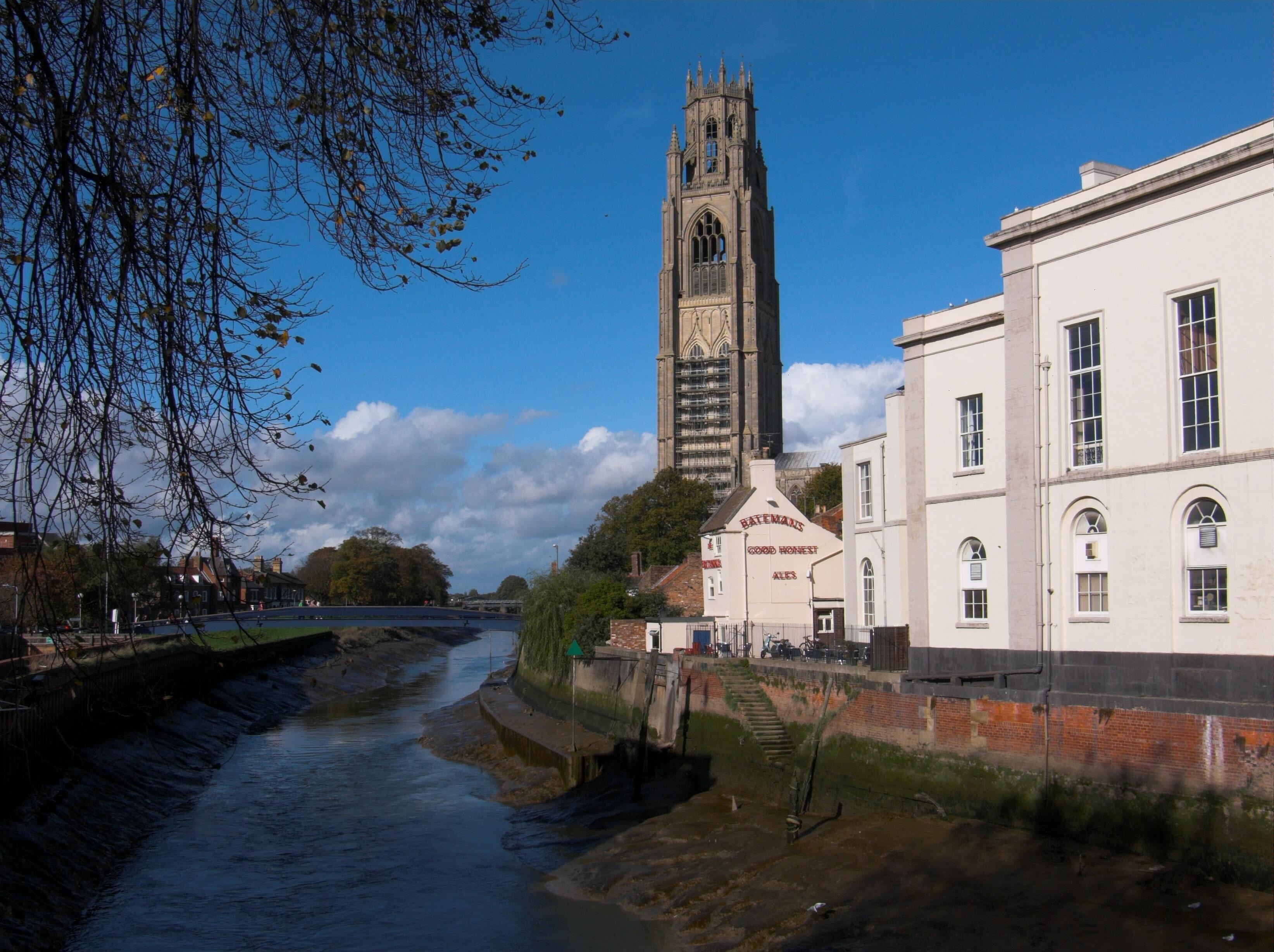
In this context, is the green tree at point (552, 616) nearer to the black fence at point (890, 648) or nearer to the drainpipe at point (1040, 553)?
the black fence at point (890, 648)

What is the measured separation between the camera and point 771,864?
17328mm

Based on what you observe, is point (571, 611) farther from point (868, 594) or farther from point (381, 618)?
point (381, 618)

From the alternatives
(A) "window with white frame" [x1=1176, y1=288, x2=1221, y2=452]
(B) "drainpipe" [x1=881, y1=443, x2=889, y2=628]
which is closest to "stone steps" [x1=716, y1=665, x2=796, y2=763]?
(B) "drainpipe" [x1=881, y1=443, x2=889, y2=628]

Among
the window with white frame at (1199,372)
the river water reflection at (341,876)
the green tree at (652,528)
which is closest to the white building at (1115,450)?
the window with white frame at (1199,372)

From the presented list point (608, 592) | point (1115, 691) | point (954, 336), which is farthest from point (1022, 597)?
point (608, 592)

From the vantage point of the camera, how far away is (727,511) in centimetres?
3938

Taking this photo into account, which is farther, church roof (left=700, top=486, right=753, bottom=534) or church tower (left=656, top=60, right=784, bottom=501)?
church tower (left=656, top=60, right=784, bottom=501)

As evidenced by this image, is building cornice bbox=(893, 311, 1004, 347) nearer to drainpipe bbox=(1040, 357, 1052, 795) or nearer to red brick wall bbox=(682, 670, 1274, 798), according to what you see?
drainpipe bbox=(1040, 357, 1052, 795)

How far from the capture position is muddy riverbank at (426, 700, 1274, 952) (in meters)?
12.6

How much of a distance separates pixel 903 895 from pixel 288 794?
61.0 feet

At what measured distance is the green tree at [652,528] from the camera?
245ft

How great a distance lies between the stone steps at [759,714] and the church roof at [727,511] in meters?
13.0

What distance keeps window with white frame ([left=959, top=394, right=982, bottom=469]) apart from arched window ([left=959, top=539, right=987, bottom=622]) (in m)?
1.55

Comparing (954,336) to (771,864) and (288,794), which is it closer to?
(771,864)
